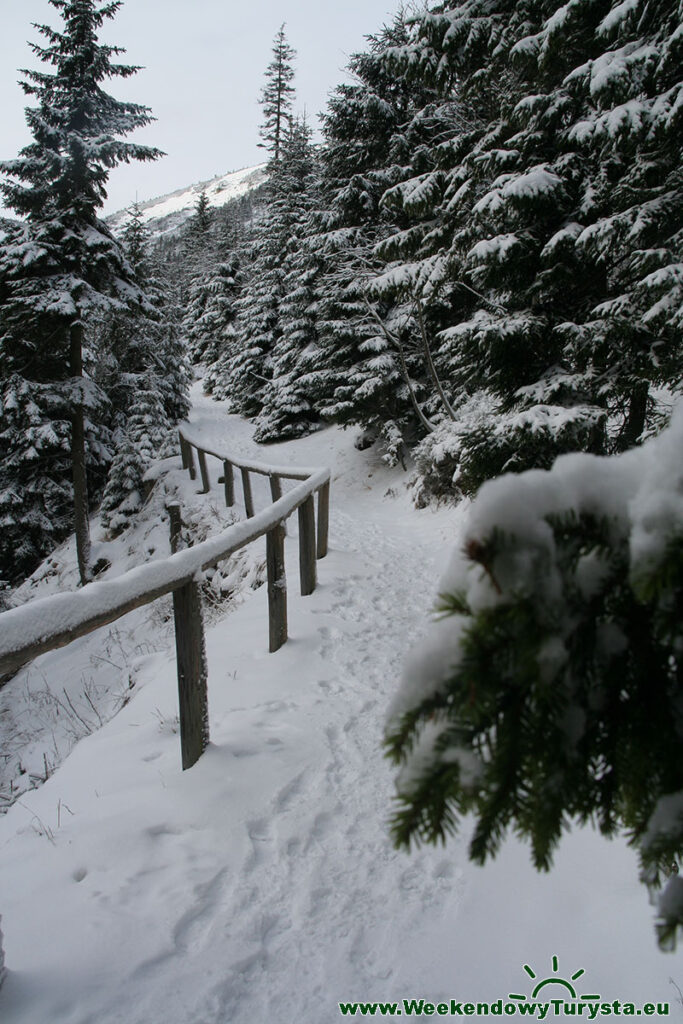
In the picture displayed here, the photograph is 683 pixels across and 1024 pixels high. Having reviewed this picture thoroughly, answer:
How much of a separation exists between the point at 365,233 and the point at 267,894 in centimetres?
1592

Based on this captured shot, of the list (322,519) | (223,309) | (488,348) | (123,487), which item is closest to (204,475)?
(123,487)

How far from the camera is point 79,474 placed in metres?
15.6

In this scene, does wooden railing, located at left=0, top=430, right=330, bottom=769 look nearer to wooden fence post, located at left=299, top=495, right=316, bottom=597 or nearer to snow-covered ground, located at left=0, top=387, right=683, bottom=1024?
wooden fence post, located at left=299, top=495, right=316, bottom=597

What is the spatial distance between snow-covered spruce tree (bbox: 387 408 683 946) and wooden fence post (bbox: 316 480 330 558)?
21.6ft

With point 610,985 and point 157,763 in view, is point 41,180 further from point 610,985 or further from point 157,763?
point 610,985

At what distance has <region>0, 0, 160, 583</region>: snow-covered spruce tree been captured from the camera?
13.8 m

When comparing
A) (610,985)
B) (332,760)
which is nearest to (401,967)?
(610,985)

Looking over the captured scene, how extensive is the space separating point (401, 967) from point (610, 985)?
2.53 feet

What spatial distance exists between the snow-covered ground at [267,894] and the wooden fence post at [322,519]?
12.2ft

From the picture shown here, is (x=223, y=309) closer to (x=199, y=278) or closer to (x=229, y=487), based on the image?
(x=199, y=278)

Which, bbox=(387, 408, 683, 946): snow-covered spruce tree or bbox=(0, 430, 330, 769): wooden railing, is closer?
bbox=(387, 408, 683, 946): snow-covered spruce tree

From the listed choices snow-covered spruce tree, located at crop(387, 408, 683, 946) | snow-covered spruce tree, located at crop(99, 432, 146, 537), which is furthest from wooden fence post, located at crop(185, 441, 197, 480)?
snow-covered spruce tree, located at crop(387, 408, 683, 946)

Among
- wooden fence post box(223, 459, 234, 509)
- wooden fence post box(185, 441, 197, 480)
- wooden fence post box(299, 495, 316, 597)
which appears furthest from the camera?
wooden fence post box(185, 441, 197, 480)

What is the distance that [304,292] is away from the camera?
67.2ft
